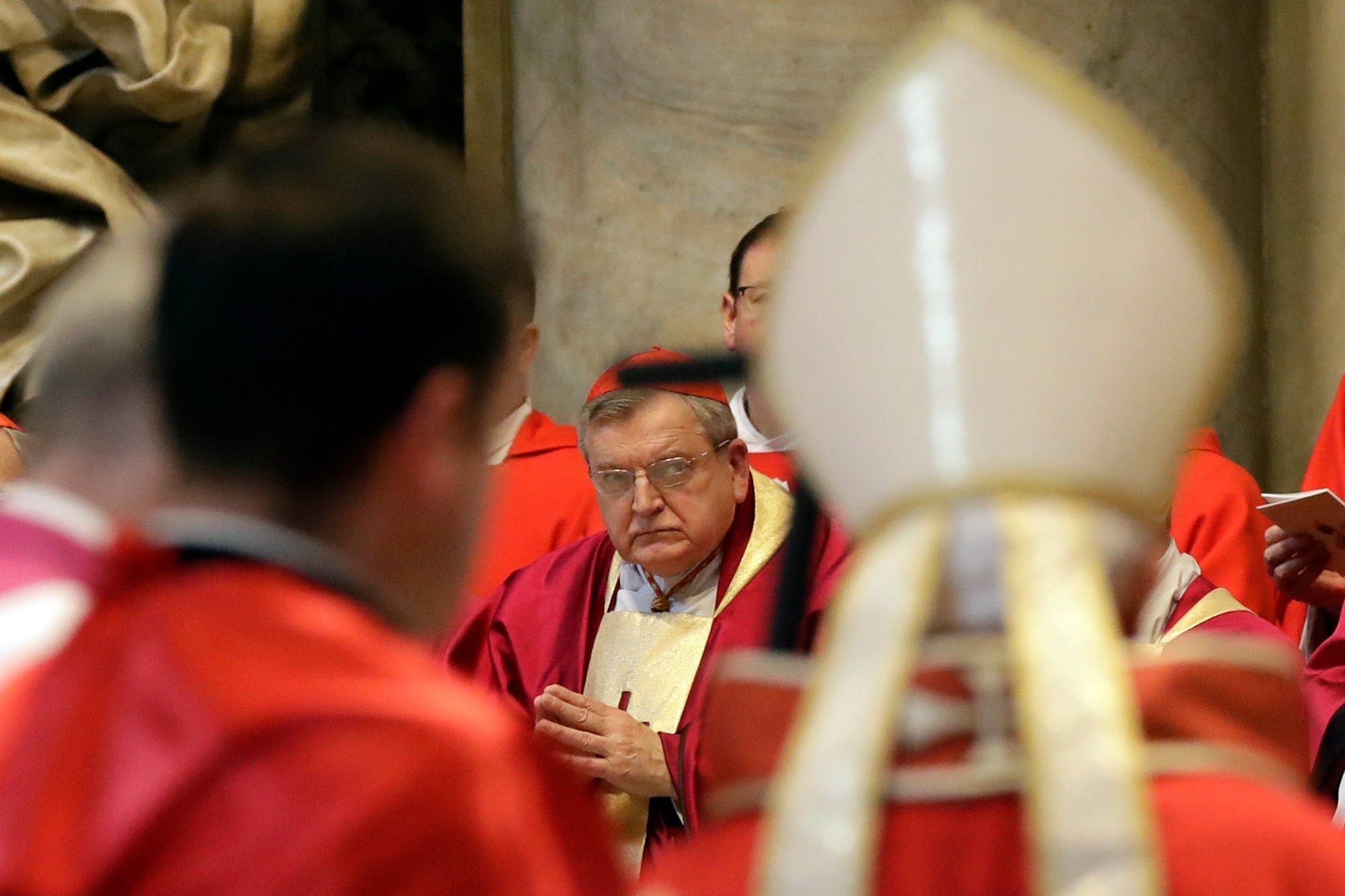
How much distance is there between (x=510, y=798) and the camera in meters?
1.19

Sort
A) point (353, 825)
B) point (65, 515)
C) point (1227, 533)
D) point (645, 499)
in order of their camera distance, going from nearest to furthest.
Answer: point (353, 825)
point (65, 515)
point (645, 499)
point (1227, 533)

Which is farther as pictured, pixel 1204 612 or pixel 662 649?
pixel 662 649

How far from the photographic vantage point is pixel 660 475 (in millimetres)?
4082

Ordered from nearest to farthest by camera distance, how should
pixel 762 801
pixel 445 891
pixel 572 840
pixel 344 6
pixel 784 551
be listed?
pixel 445 891 → pixel 572 840 → pixel 762 801 → pixel 784 551 → pixel 344 6

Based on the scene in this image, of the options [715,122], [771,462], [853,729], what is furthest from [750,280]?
[853,729]

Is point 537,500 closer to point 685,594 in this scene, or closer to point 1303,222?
point 685,594

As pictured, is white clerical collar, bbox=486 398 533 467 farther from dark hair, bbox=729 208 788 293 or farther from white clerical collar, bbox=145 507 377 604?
white clerical collar, bbox=145 507 377 604

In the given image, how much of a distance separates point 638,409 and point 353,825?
307cm

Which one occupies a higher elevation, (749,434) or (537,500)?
(749,434)

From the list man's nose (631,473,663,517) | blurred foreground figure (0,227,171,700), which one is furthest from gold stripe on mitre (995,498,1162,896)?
man's nose (631,473,663,517)

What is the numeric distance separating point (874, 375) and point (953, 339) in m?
0.07

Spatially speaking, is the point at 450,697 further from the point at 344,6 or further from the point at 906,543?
the point at 344,6

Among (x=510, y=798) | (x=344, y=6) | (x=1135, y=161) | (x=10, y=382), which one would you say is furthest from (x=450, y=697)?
(x=344, y=6)

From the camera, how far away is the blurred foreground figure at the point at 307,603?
3.63 feet
